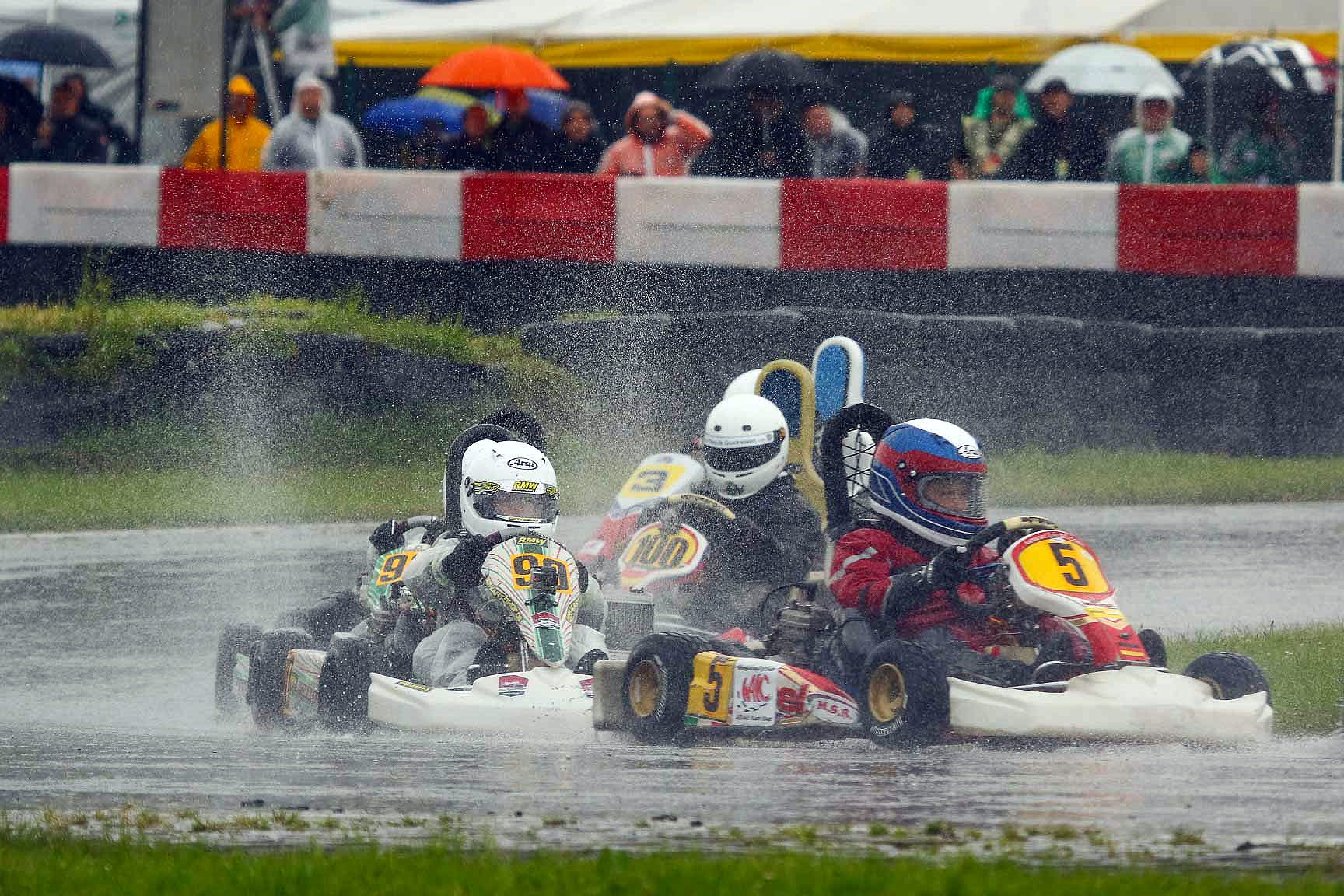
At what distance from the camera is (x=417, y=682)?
753 centimetres

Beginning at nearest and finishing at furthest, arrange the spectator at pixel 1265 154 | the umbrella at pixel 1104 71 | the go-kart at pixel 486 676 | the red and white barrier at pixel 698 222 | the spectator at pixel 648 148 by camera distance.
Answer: the go-kart at pixel 486 676 → the red and white barrier at pixel 698 222 → the spectator at pixel 648 148 → the spectator at pixel 1265 154 → the umbrella at pixel 1104 71

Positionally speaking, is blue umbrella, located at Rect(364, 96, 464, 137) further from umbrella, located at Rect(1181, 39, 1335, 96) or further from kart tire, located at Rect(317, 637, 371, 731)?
kart tire, located at Rect(317, 637, 371, 731)

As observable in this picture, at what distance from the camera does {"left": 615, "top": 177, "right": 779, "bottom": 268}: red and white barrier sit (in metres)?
12.5

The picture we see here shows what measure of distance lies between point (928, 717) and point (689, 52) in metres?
11.7

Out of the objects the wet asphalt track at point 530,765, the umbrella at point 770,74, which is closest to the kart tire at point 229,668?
the wet asphalt track at point 530,765

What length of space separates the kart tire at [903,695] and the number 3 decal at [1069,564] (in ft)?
1.69

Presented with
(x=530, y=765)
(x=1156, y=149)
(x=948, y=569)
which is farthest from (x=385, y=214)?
(x=530, y=765)

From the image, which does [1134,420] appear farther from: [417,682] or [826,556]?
[417,682]

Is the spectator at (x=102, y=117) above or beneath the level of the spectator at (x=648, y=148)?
above

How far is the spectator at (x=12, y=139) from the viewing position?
49.9 ft

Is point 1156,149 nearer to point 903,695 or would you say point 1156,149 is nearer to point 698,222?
point 698,222

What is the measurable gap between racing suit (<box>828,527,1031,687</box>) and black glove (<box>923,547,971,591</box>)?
5cm

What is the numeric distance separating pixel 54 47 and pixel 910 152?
24.6 ft

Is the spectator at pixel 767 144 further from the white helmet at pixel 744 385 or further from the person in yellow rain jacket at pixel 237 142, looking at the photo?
the white helmet at pixel 744 385
